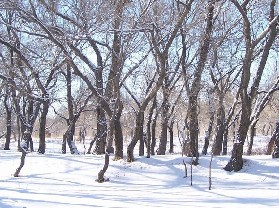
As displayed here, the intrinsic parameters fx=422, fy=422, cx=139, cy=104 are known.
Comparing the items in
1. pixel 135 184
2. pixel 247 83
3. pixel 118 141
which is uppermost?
pixel 247 83

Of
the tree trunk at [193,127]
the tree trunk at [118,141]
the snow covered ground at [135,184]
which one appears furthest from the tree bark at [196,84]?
the tree trunk at [118,141]

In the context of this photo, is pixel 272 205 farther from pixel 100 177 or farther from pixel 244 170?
pixel 100 177

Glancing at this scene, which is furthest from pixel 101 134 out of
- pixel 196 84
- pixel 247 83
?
pixel 247 83

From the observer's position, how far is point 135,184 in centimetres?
1280

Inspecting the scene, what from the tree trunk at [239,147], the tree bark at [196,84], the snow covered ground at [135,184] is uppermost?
the tree bark at [196,84]

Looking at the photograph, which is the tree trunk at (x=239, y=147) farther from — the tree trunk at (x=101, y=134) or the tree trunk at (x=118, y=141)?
the tree trunk at (x=101, y=134)

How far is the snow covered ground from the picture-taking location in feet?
31.7

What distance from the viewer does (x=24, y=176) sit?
1386 centimetres

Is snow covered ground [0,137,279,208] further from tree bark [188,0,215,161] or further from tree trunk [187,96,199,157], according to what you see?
tree bark [188,0,215,161]

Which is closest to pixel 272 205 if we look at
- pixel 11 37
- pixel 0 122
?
pixel 11 37

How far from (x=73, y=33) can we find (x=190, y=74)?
5.79 meters

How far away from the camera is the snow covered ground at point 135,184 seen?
9.67 m

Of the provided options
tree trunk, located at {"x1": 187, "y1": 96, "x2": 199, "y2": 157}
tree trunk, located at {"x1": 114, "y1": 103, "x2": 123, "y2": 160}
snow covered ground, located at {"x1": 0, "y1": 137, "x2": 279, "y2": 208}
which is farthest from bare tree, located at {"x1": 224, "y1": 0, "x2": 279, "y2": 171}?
tree trunk, located at {"x1": 114, "y1": 103, "x2": 123, "y2": 160}

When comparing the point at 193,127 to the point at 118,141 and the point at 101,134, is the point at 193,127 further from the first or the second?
the point at 101,134
